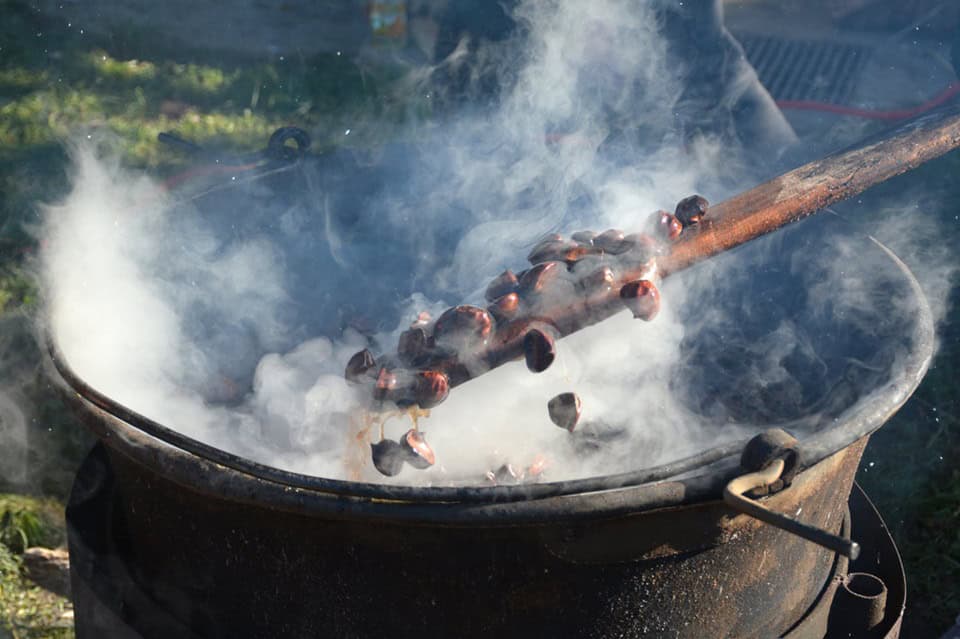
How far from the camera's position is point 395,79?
7797mm

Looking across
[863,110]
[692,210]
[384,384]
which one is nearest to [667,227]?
[692,210]

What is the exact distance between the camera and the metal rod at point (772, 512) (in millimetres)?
1566

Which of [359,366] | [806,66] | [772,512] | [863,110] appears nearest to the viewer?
[772,512]

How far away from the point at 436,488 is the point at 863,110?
507cm

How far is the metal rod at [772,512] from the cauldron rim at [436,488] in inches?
2.9

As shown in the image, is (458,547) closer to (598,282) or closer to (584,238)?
(598,282)

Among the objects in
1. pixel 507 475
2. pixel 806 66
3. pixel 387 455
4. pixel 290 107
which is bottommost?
pixel 290 107

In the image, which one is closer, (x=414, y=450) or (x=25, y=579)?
(x=414, y=450)

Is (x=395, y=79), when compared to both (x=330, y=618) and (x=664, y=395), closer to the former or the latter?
(x=664, y=395)

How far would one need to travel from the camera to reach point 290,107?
733 centimetres

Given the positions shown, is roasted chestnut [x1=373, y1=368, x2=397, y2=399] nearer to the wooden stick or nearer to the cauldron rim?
the wooden stick

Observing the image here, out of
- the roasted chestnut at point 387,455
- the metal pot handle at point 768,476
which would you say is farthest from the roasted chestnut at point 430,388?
the metal pot handle at point 768,476

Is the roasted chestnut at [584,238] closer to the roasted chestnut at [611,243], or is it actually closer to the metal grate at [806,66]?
the roasted chestnut at [611,243]

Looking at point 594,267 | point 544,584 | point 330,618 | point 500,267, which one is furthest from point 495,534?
point 500,267
